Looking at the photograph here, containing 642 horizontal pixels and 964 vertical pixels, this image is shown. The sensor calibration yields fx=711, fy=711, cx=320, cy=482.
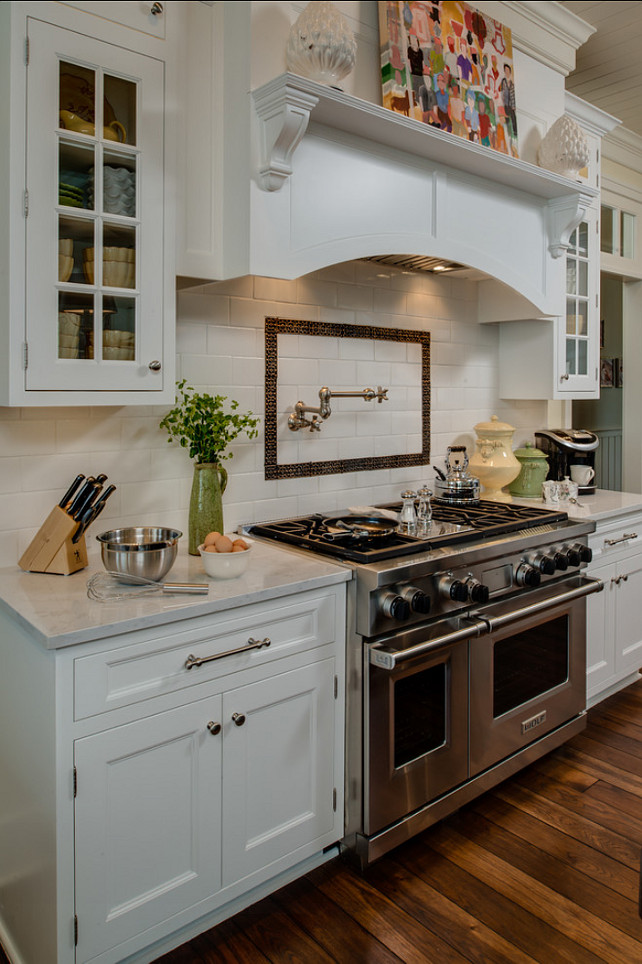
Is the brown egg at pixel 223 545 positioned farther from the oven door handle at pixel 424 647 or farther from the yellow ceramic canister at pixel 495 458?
the yellow ceramic canister at pixel 495 458

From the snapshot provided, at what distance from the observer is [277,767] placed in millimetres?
1902

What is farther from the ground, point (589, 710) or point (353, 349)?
point (353, 349)

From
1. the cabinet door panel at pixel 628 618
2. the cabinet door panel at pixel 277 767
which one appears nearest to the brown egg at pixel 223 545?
the cabinet door panel at pixel 277 767

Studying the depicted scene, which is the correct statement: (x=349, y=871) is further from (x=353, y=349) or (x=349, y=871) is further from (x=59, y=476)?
(x=353, y=349)

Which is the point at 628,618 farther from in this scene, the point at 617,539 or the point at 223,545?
the point at 223,545

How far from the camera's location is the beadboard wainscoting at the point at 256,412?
2031 millimetres

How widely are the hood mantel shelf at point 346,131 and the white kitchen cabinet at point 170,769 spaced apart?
4.09 feet

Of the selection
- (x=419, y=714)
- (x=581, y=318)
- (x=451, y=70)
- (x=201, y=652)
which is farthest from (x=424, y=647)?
(x=581, y=318)

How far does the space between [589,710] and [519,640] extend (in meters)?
0.93

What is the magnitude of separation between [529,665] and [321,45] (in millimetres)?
2141

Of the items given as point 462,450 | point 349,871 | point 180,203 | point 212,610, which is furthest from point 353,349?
point 349,871

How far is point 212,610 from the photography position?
5.56 ft

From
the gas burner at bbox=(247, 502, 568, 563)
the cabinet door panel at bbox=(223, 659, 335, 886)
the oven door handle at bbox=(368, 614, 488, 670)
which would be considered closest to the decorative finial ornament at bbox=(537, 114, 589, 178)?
the gas burner at bbox=(247, 502, 568, 563)

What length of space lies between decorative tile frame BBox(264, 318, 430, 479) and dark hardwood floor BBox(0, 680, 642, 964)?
1.31m
